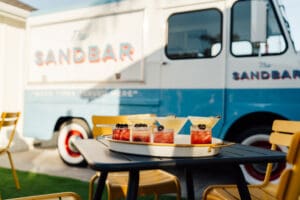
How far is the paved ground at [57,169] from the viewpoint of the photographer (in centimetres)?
439

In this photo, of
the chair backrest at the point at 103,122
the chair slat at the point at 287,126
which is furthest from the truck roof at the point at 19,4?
the chair slat at the point at 287,126

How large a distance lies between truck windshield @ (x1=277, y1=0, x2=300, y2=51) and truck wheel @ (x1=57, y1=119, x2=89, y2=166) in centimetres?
284

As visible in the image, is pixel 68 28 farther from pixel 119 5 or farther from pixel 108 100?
pixel 108 100

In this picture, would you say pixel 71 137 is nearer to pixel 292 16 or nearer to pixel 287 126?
pixel 292 16

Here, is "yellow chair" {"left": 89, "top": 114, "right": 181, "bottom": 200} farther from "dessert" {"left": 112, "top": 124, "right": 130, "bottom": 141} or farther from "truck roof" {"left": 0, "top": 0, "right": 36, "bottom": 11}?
"truck roof" {"left": 0, "top": 0, "right": 36, "bottom": 11}

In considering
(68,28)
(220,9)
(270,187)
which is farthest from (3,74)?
(270,187)

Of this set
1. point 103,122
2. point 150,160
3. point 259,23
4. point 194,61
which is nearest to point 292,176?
point 150,160

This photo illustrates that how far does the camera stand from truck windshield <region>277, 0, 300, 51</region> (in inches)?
146

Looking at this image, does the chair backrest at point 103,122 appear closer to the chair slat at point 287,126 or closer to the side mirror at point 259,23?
the chair slat at point 287,126

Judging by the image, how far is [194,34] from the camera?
4215mm

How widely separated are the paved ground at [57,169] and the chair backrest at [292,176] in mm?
2679

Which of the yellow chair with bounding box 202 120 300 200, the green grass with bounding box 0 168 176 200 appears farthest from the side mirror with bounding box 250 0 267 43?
the green grass with bounding box 0 168 176 200

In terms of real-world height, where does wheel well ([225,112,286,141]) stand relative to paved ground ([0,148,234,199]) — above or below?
above

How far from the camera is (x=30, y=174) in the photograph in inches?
178
